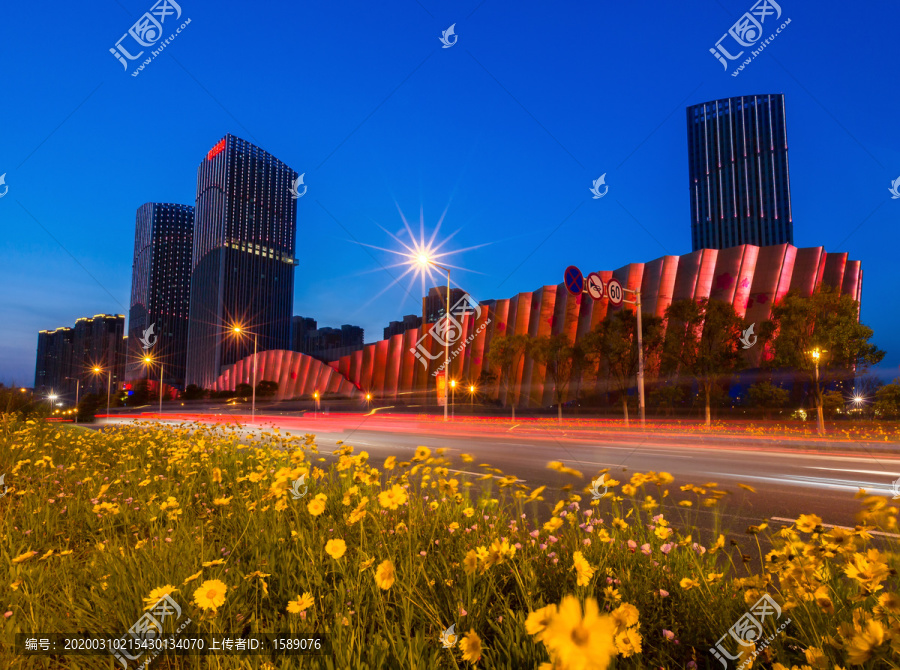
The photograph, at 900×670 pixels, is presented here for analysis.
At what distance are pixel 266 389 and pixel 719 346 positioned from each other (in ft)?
259

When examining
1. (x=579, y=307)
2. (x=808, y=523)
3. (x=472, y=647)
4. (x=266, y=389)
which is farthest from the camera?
(x=266, y=389)

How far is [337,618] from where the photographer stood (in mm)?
2201

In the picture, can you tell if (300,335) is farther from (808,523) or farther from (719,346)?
(808,523)

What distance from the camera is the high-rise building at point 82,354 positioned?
13738 centimetres

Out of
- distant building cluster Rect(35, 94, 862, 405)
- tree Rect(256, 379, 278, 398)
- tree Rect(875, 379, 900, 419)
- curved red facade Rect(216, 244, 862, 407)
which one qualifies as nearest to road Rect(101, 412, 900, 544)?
tree Rect(875, 379, 900, 419)

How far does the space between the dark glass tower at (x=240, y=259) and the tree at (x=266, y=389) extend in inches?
2575

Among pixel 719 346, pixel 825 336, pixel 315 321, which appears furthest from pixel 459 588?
pixel 315 321

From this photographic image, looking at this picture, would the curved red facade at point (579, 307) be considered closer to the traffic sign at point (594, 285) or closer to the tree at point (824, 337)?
the tree at point (824, 337)

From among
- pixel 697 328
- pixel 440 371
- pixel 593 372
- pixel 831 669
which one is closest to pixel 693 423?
pixel 697 328

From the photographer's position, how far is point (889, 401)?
74.9 feet

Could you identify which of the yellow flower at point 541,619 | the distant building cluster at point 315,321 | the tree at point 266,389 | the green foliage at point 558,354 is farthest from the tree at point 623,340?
the tree at point 266,389

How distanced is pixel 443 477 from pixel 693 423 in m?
26.2

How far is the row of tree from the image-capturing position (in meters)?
22.1

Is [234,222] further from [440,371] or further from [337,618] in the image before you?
[337,618]
